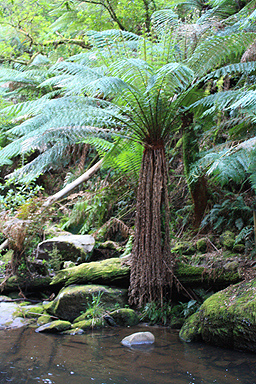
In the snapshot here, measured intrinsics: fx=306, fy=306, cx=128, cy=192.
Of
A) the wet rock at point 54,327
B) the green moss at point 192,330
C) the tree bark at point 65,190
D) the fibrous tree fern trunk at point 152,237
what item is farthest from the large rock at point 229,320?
the tree bark at point 65,190

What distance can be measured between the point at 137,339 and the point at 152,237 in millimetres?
867

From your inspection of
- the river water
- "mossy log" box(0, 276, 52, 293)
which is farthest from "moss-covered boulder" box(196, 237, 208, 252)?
"mossy log" box(0, 276, 52, 293)

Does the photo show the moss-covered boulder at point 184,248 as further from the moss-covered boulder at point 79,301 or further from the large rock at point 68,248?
the large rock at point 68,248

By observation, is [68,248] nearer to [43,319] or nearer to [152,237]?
[43,319]

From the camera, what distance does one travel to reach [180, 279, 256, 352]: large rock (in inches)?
80.0

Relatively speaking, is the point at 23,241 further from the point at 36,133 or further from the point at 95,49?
the point at 95,49

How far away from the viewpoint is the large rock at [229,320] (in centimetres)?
203

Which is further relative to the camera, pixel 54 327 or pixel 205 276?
pixel 205 276

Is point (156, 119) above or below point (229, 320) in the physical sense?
above

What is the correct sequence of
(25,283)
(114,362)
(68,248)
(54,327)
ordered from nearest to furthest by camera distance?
(114,362) < (54,327) < (25,283) < (68,248)

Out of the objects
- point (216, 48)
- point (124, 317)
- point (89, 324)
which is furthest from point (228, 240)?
point (216, 48)

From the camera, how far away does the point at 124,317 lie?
277 cm

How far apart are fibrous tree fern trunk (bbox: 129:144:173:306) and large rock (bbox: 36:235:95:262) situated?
1103mm

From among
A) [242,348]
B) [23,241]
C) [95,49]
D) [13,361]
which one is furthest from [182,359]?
[95,49]
